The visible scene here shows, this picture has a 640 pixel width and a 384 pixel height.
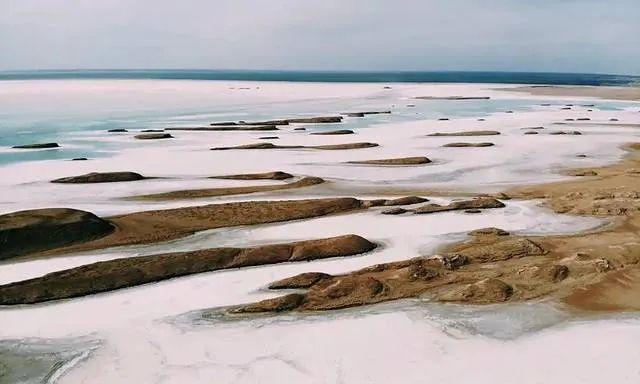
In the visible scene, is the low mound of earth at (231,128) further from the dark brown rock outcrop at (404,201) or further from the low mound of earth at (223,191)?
the dark brown rock outcrop at (404,201)

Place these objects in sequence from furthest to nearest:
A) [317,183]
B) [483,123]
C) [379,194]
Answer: [483,123], [317,183], [379,194]

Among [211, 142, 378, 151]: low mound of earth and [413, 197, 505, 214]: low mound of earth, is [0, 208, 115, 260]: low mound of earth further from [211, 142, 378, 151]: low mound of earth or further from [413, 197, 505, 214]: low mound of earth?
[211, 142, 378, 151]: low mound of earth

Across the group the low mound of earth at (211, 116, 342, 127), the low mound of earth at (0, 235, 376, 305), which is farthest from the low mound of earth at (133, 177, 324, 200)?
the low mound of earth at (211, 116, 342, 127)

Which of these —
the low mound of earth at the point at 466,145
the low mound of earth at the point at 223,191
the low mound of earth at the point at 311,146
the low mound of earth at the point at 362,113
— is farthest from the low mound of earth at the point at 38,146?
the low mound of earth at the point at 362,113

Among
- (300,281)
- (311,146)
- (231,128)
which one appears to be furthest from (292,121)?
(300,281)

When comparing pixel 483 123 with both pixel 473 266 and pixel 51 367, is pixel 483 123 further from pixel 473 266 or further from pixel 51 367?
pixel 51 367

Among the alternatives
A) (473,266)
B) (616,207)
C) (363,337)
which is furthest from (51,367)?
(616,207)
